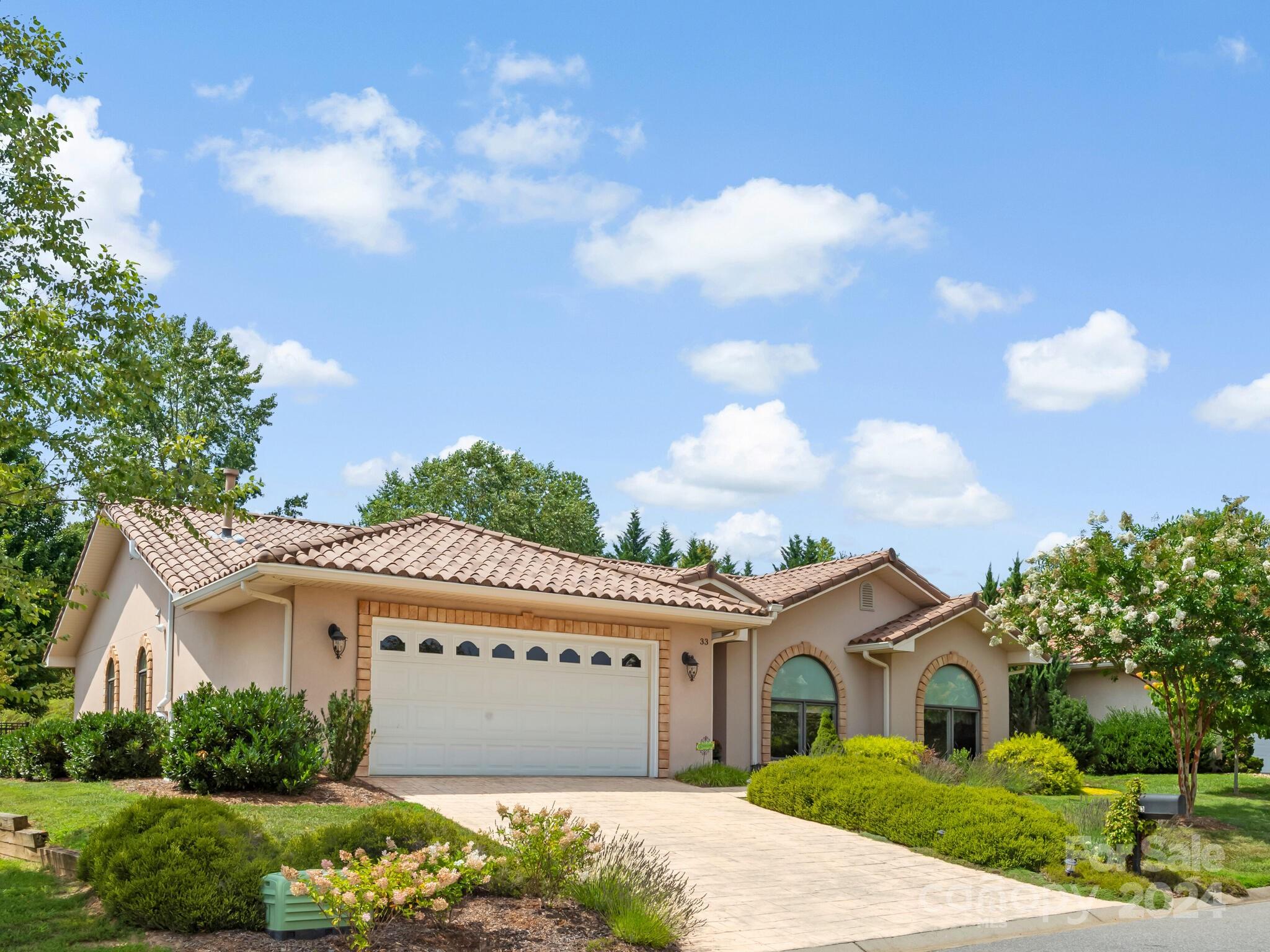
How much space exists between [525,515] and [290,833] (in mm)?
40196

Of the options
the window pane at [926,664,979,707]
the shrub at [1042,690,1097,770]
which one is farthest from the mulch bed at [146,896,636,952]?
the shrub at [1042,690,1097,770]

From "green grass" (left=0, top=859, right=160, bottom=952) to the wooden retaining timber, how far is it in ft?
0.42

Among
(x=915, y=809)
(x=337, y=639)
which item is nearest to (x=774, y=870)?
(x=915, y=809)

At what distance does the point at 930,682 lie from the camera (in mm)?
23062

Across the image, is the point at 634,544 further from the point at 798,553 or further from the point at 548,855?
the point at 548,855

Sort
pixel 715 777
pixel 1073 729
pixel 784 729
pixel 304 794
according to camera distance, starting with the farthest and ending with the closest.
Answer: pixel 1073 729 < pixel 784 729 < pixel 715 777 < pixel 304 794

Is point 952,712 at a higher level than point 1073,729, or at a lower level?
higher

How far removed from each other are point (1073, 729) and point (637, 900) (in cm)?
1866

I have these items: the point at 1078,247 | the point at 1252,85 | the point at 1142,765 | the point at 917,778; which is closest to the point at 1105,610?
the point at 917,778

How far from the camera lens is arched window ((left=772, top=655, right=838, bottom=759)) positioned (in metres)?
21.8

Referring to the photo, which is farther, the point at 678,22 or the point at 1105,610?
the point at 1105,610

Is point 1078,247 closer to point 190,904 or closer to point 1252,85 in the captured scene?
point 1252,85

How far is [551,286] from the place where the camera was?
1523 centimetres

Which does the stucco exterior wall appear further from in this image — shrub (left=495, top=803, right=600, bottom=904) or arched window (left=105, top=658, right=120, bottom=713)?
arched window (left=105, top=658, right=120, bottom=713)
